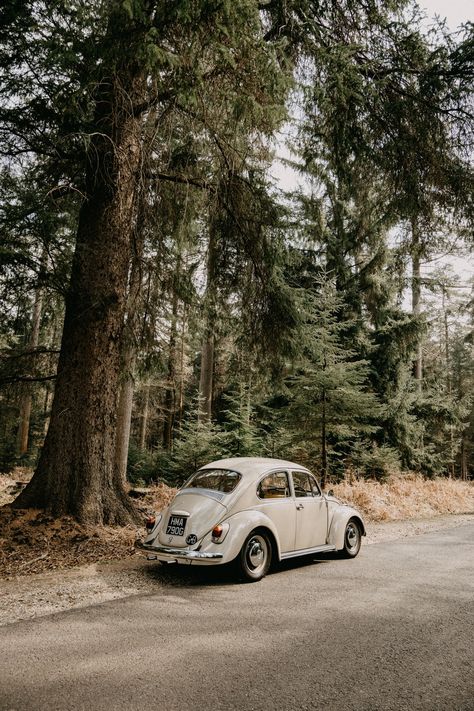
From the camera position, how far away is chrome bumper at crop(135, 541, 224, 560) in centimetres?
559

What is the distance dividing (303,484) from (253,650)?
352 centimetres

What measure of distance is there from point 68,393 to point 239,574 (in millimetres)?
4128

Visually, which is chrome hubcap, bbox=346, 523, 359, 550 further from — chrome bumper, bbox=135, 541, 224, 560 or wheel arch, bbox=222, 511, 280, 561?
chrome bumper, bbox=135, 541, 224, 560

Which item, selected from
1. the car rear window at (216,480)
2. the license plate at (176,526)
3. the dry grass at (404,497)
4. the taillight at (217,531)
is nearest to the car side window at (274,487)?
the car rear window at (216,480)

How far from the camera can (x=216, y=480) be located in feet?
21.7

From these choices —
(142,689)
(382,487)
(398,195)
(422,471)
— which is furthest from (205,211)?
(422,471)

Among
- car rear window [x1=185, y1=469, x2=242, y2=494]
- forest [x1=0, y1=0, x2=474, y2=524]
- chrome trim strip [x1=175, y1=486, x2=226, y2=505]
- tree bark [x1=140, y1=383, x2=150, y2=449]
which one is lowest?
chrome trim strip [x1=175, y1=486, x2=226, y2=505]

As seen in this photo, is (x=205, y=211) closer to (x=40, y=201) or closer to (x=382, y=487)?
(x=40, y=201)

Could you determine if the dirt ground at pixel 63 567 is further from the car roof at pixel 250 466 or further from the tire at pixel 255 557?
the car roof at pixel 250 466

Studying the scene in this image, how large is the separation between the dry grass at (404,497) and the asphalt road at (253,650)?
685 centimetres

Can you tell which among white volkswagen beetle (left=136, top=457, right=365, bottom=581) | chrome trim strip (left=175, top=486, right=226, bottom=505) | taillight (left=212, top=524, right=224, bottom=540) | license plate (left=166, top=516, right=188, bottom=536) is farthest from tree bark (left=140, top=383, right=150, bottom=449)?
taillight (left=212, top=524, right=224, bottom=540)

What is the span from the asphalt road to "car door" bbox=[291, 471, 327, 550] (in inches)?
32.6

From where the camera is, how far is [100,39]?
6.37 meters

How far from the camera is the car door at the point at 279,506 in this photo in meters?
6.41
